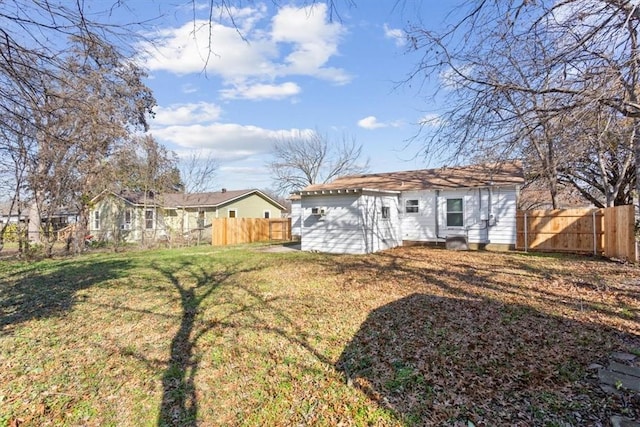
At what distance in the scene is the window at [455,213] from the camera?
44.2ft

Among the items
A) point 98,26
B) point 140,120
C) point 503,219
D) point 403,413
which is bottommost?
point 403,413

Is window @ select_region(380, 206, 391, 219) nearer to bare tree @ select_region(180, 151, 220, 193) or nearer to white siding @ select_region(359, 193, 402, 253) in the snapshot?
white siding @ select_region(359, 193, 402, 253)

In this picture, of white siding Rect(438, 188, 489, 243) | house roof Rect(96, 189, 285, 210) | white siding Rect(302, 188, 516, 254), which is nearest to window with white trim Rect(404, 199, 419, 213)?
white siding Rect(302, 188, 516, 254)

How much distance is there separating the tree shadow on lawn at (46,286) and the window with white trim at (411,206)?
10448 mm

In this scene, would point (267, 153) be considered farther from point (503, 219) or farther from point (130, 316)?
point (130, 316)

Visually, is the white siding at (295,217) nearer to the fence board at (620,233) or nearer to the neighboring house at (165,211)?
the neighboring house at (165,211)

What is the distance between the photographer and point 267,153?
3322 cm

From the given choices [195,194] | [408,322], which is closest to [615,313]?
[408,322]

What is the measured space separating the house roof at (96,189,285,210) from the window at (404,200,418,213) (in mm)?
13087

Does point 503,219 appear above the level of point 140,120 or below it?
below

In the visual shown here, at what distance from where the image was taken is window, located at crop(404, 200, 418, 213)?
14473mm

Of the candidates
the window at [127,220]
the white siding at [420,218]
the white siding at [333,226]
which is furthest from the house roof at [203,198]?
the white siding at [420,218]

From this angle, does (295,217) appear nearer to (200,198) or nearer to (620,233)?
(200,198)

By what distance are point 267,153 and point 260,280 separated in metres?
26.6
